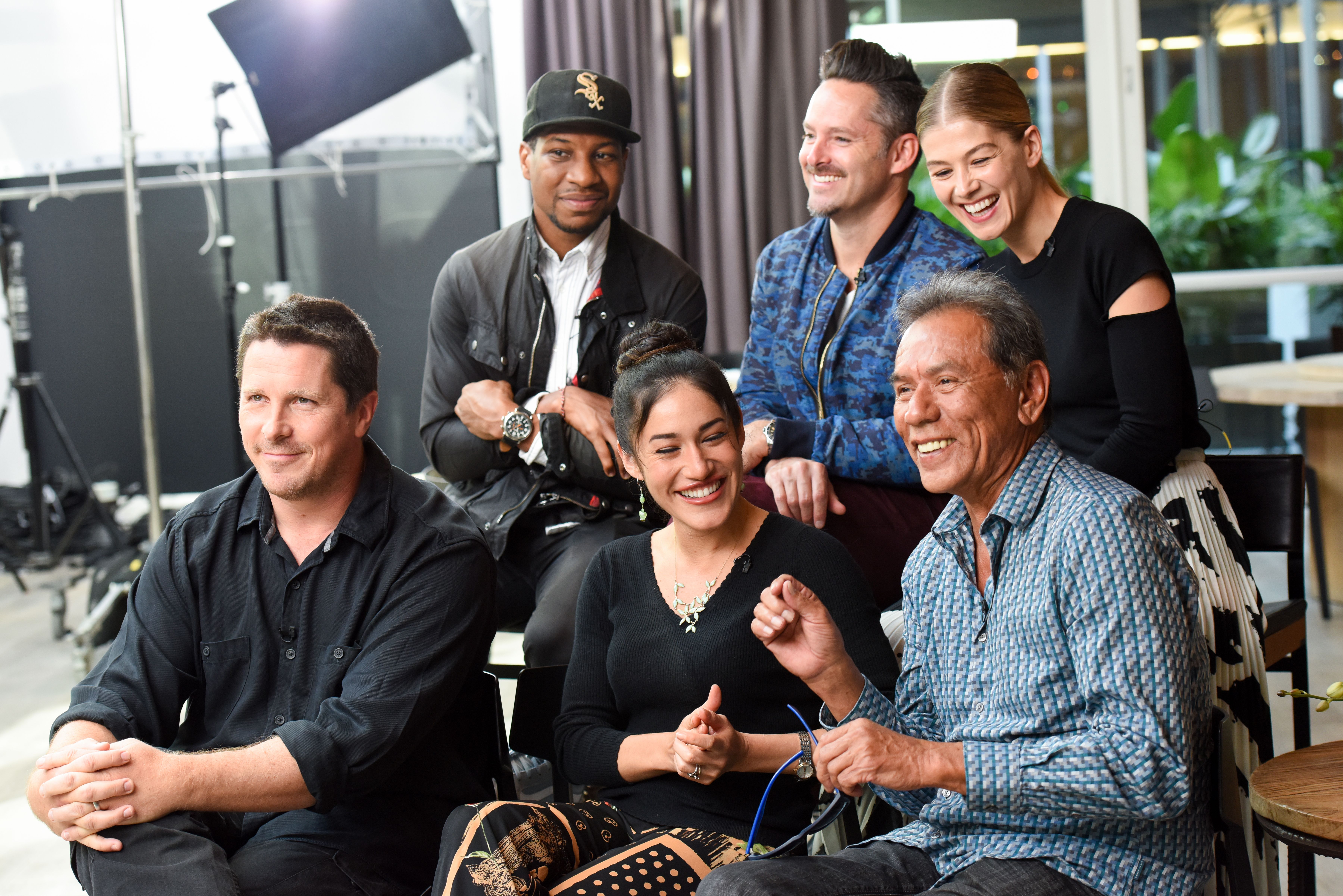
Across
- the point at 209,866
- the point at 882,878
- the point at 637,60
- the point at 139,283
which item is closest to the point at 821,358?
the point at 882,878

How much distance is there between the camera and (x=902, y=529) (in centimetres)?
220

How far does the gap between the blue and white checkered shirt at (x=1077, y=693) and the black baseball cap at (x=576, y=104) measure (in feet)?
4.59

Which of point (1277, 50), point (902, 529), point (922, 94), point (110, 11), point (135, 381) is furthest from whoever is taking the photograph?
point (135, 381)

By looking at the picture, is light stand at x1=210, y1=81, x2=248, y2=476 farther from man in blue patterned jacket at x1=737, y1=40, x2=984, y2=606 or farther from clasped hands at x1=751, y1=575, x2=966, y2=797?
clasped hands at x1=751, y1=575, x2=966, y2=797

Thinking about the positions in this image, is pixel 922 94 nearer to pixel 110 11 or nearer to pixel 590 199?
pixel 590 199

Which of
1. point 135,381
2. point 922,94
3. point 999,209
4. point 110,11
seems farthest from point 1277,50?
point 135,381

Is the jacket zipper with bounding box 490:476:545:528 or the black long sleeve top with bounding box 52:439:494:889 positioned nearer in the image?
the black long sleeve top with bounding box 52:439:494:889

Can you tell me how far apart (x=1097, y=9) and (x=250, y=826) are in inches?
183

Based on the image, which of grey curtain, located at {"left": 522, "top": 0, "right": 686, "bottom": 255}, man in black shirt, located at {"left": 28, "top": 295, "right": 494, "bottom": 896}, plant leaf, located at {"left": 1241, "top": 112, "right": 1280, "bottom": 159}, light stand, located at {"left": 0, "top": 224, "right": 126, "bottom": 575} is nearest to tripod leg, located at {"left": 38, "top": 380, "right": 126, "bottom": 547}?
light stand, located at {"left": 0, "top": 224, "right": 126, "bottom": 575}

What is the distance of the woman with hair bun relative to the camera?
61.6 inches

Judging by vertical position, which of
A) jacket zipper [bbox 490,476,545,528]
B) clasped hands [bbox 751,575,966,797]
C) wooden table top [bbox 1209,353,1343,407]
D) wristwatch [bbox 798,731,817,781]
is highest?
wooden table top [bbox 1209,353,1343,407]

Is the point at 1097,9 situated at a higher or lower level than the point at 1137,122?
higher

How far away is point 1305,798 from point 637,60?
392 cm

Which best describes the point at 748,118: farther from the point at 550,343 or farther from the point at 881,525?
the point at 881,525
